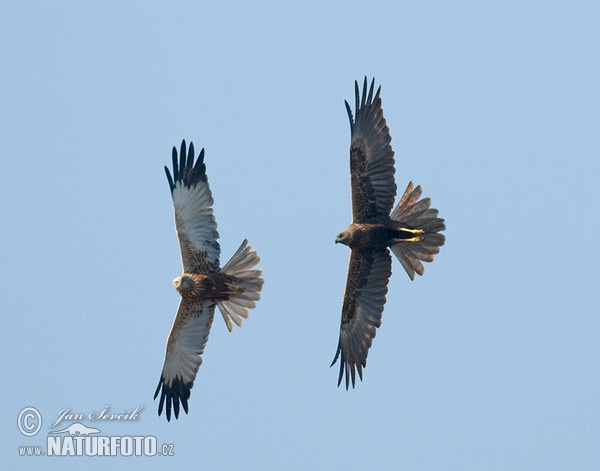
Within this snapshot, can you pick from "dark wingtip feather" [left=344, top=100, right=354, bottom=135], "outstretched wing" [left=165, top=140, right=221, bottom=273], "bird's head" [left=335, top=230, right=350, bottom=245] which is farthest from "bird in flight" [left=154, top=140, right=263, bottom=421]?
"dark wingtip feather" [left=344, top=100, right=354, bottom=135]

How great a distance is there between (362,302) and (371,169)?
193 centimetres

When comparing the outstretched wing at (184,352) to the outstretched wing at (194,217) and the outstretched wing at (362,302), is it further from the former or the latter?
the outstretched wing at (362,302)

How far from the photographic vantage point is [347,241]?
67.4 feet

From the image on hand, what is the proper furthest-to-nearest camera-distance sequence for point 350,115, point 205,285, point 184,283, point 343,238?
1. point 350,115
2. point 343,238
3. point 205,285
4. point 184,283

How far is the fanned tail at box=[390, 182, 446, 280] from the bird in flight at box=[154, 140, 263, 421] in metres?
2.15

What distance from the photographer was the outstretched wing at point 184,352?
67.7 feet

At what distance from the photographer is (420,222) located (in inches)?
809

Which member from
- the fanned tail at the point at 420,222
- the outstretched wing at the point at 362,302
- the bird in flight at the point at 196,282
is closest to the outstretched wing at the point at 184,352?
the bird in flight at the point at 196,282

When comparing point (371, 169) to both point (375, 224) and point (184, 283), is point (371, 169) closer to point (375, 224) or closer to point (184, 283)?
point (375, 224)

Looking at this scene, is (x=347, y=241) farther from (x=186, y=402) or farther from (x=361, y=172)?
(x=186, y=402)

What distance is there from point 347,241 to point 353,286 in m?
0.73

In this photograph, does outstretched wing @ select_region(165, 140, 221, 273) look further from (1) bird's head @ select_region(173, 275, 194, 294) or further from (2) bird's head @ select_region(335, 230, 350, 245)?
(2) bird's head @ select_region(335, 230, 350, 245)

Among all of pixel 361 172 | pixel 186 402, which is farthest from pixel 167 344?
pixel 361 172

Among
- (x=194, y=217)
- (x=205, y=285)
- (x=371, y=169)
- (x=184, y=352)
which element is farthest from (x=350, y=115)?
(x=184, y=352)
